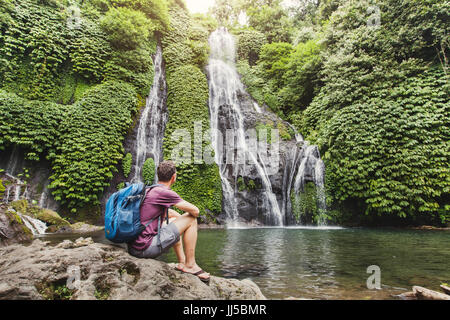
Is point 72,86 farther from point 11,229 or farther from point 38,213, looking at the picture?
point 11,229

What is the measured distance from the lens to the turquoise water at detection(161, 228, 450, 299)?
296cm

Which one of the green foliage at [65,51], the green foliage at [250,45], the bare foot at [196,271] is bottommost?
the bare foot at [196,271]

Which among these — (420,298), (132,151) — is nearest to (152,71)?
(132,151)

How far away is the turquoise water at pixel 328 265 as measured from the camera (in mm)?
2965

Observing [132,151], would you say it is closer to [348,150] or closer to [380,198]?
[348,150]

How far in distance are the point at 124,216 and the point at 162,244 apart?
1.72 feet

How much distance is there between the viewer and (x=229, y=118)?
1405 centimetres

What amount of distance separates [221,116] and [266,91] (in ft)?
17.3

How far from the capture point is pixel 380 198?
959 centimetres

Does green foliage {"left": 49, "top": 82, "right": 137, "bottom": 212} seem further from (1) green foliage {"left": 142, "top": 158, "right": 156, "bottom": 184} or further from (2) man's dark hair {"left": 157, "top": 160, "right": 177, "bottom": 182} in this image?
(2) man's dark hair {"left": 157, "top": 160, "right": 177, "bottom": 182}

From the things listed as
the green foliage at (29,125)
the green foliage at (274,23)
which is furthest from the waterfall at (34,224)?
the green foliage at (274,23)

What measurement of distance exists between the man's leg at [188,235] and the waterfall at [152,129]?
909cm

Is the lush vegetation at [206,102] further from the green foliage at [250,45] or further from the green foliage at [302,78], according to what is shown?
the green foliage at [250,45]

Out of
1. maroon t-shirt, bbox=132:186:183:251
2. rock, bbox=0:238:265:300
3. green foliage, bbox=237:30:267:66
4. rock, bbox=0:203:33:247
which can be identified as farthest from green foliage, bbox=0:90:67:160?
green foliage, bbox=237:30:267:66
